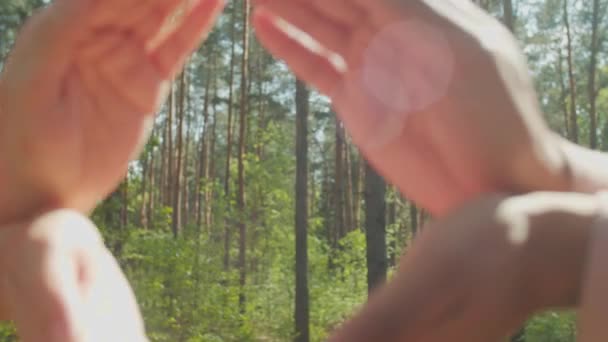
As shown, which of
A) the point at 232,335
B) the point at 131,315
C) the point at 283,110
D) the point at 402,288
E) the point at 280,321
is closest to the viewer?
the point at 402,288

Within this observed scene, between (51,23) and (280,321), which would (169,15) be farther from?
Result: (280,321)

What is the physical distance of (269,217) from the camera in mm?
9648

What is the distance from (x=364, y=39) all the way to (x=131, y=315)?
47 cm

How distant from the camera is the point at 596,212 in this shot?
52 centimetres

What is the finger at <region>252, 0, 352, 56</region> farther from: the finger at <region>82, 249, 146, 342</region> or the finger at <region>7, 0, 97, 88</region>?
the finger at <region>82, 249, 146, 342</region>

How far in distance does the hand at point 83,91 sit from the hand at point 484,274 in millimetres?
537

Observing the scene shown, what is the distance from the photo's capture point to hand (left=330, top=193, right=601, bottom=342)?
1.53 ft

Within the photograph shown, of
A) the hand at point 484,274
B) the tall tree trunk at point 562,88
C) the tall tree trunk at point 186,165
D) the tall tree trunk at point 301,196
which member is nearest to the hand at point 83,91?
the hand at point 484,274

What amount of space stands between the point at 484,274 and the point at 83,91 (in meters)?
0.66

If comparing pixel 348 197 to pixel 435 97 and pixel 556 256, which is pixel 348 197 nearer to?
pixel 435 97

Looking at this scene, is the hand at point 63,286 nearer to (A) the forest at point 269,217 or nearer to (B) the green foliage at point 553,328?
(A) the forest at point 269,217

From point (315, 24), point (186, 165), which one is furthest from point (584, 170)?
point (186, 165)

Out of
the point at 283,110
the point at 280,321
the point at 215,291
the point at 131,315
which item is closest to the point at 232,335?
the point at 215,291

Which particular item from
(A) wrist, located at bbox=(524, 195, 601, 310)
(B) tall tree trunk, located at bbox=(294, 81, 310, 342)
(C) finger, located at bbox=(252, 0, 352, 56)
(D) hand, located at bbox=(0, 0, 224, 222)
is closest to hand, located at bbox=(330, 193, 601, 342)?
(A) wrist, located at bbox=(524, 195, 601, 310)
